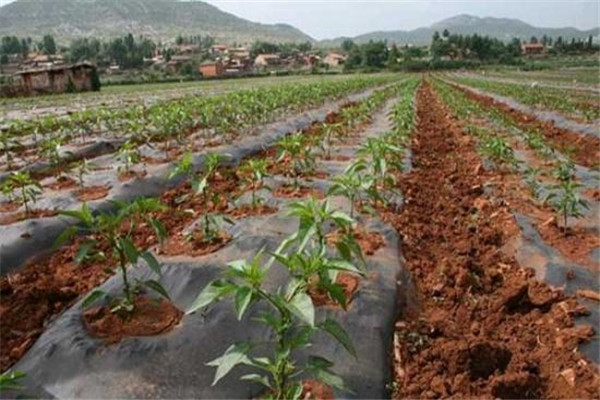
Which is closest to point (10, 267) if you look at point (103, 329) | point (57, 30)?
point (103, 329)

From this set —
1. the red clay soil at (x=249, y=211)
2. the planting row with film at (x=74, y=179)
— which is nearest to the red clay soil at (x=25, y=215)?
the planting row with film at (x=74, y=179)

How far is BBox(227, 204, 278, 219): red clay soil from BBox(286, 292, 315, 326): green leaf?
9.81 feet

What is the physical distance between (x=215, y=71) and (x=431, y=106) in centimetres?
5411

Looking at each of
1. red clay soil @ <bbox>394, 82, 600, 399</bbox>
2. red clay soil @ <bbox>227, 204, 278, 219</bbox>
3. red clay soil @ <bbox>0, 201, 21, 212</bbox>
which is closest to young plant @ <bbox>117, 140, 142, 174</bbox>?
red clay soil @ <bbox>0, 201, 21, 212</bbox>

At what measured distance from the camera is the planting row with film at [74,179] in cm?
521

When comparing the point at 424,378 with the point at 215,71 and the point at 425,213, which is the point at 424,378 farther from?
the point at 215,71

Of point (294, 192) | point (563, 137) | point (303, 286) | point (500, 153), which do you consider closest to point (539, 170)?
point (500, 153)

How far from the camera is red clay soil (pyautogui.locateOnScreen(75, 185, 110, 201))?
5812 millimetres

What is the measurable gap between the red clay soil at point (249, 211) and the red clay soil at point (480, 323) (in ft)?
3.86

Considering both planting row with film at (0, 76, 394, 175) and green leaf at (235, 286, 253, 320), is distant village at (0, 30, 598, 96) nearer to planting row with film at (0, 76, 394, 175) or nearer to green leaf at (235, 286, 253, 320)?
planting row with film at (0, 76, 394, 175)

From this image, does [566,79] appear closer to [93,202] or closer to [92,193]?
[92,193]

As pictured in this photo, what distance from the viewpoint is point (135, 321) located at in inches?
123

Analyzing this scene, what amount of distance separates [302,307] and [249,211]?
3.25 m

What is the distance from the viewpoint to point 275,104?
13.0m
